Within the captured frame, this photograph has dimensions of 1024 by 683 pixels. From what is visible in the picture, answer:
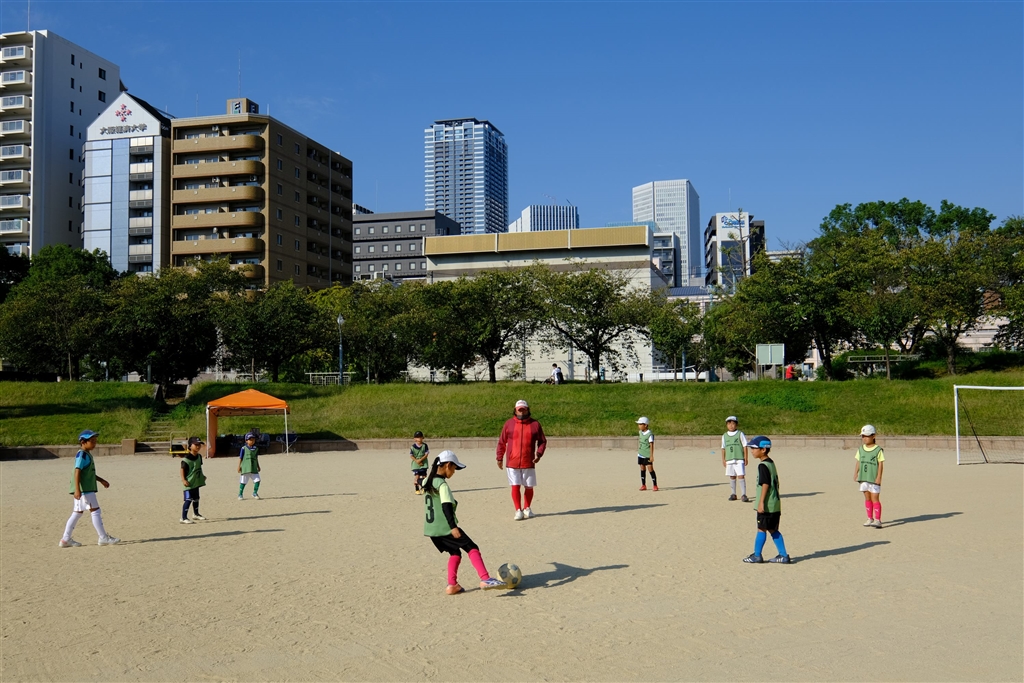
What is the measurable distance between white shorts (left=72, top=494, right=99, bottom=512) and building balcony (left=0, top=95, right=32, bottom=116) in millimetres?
86658

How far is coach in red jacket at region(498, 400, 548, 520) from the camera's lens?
1298cm

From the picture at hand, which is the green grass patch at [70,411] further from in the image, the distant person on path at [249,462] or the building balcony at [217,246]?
the building balcony at [217,246]

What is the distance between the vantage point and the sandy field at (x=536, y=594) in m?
6.34

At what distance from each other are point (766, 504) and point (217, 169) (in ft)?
255

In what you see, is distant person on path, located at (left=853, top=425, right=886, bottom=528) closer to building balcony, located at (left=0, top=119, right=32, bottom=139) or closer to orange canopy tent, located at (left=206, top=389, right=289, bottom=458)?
orange canopy tent, located at (left=206, top=389, right=289, bottom=458)

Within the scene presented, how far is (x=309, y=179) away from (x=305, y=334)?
4092 centimetres

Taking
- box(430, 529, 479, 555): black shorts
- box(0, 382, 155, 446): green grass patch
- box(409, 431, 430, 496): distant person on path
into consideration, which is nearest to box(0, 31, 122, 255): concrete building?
box(0, 382, 155, 446): green grass patch

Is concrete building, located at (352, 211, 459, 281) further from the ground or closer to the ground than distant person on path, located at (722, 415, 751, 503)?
further from the ground

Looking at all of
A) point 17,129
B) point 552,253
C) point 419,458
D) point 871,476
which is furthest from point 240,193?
point 871,476

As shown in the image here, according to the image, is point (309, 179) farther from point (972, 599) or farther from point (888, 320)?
point (972, 599)

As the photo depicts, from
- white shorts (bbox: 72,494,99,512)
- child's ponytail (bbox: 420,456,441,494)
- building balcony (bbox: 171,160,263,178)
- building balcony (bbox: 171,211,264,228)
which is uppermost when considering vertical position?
building balcony (bbox: 171,160,263,178)

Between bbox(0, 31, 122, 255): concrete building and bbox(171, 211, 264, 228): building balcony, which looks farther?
bbox(0, 31, 122, 255): concrete building

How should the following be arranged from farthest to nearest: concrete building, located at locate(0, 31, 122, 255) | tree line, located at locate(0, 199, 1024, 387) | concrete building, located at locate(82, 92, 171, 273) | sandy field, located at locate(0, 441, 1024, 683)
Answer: concrete building, located at locate(0, 31, 122, 255), concrete building, located at locate(82, 92, 171, 273), tree line, located at locate(0, 199, 1024, 387), sandy field, located at locate(0, 441, 1024, 683)

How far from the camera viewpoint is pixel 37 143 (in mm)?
82250
